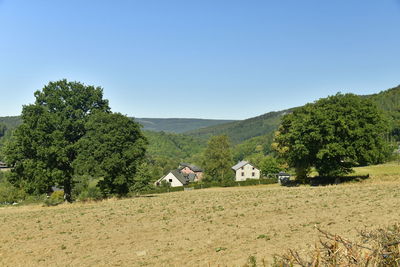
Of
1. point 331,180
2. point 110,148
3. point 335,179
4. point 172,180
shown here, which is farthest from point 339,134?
point 172,180

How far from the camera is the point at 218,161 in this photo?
334 ft

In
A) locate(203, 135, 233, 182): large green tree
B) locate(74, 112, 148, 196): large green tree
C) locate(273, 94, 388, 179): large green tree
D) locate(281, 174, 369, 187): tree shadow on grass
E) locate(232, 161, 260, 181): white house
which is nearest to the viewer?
locate(74, 112, 148, 196): large green tree

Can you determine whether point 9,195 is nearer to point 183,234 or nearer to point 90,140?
point 90,140

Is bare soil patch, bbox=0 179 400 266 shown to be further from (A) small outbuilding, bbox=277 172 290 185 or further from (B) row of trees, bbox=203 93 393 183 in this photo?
(A) small outbuilding, bbox=277 172 290 185

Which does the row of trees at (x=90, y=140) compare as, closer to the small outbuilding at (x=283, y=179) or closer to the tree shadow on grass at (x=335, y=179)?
the tree shadow on grass at (x=335, y=179)

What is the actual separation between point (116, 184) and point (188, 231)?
2635 cm

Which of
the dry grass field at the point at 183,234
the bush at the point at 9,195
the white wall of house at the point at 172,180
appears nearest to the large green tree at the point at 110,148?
the dry grass field at the point at 183,234

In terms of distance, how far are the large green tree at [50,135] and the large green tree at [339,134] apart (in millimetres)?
33126

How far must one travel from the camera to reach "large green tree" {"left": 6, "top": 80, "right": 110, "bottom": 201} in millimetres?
43906

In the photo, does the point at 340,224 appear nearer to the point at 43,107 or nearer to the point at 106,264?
the point at 106,264

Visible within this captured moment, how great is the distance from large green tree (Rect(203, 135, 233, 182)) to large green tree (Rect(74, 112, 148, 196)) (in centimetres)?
5714

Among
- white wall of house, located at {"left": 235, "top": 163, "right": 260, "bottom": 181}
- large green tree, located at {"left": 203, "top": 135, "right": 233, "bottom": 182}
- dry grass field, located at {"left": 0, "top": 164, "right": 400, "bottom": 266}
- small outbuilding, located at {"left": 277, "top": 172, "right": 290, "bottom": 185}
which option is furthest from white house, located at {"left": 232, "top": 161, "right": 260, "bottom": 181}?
dry grass field, located at {"left": 0, "top": 164, "right": 400, "bottom": 266}

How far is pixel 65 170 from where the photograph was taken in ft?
154

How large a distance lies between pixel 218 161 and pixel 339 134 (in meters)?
50.5
